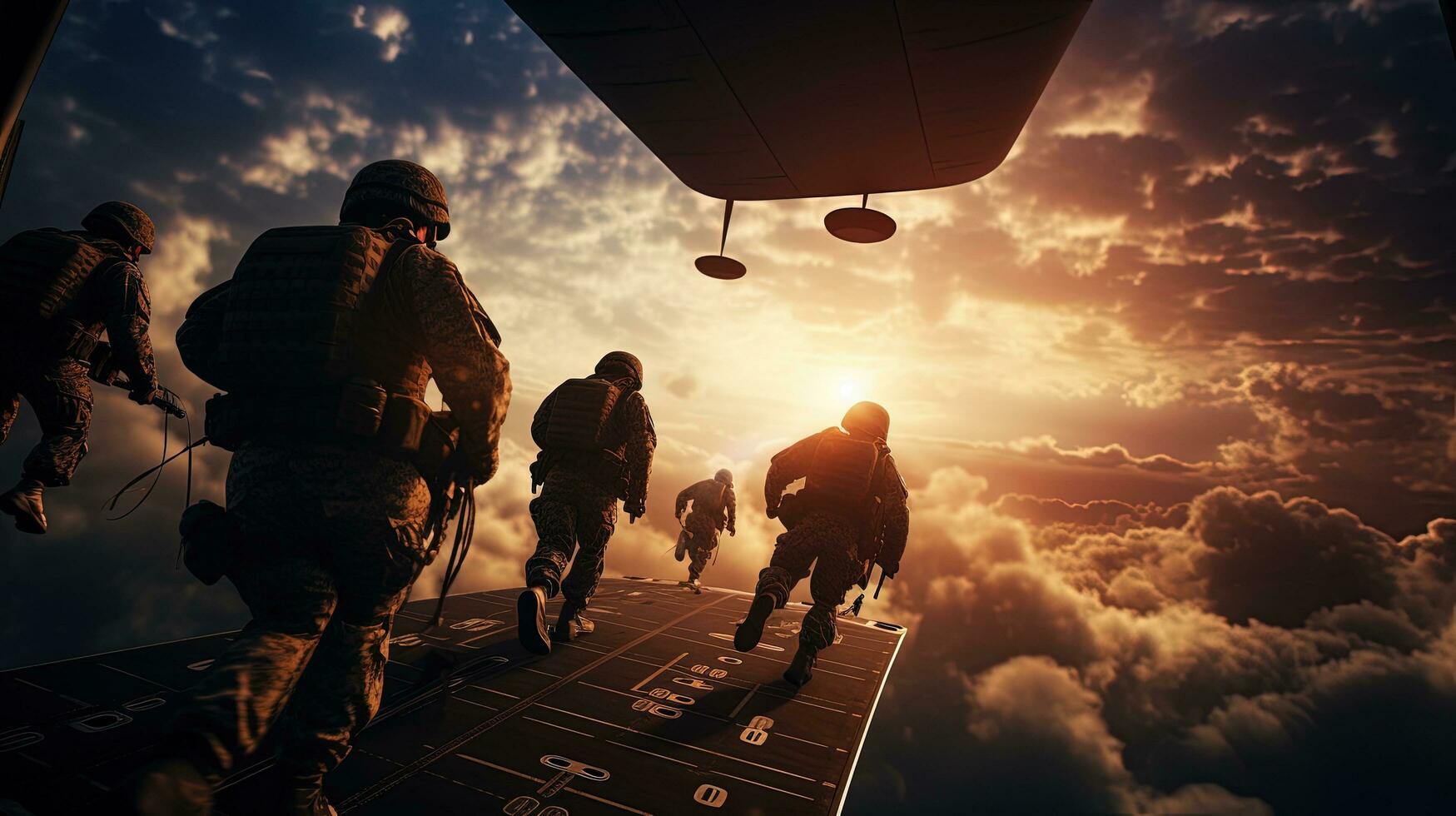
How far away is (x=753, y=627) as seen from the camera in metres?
5.12

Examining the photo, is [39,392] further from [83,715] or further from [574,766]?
[574,766]

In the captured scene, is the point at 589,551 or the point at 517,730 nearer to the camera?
the point at 517,730

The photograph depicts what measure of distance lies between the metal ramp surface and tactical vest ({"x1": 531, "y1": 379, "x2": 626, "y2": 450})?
6.33ft

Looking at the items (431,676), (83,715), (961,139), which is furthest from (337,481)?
(961,139)

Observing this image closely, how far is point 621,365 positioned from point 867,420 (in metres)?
2.62

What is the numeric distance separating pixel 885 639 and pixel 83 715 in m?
7.03

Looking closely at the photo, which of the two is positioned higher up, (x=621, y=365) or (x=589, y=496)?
(x=621, y=365)

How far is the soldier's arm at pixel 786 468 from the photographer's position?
6223mm

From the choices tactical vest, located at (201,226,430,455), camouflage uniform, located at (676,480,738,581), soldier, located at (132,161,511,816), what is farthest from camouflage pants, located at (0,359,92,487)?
camouflage uniform, located at (676,480,738,581)

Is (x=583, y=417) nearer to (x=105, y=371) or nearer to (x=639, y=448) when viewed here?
(x=639, y=448)

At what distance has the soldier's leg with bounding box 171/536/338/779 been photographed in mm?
1859

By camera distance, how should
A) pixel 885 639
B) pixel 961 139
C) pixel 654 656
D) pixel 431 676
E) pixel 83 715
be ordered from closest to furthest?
pixel 83 715
pixel 431 676
pixel 961 139
pixel 654 656
pixel 885 639

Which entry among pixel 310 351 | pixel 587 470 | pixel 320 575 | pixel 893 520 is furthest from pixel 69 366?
pixel 893 520

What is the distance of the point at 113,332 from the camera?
4.93 m
